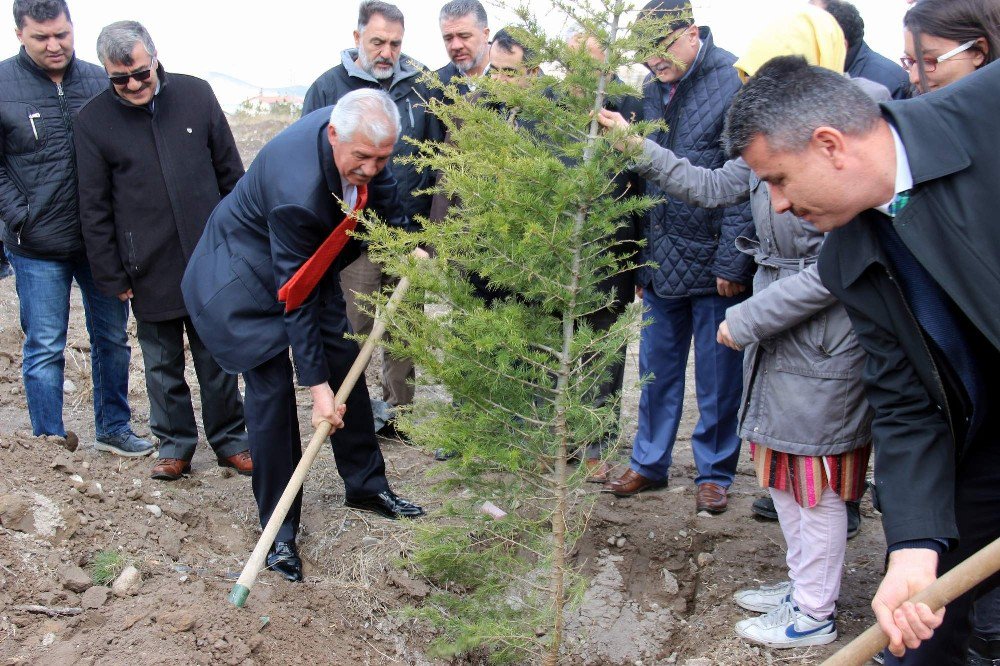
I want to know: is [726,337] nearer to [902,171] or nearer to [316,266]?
[902,171]

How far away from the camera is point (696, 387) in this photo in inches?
178

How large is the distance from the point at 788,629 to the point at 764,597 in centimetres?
31

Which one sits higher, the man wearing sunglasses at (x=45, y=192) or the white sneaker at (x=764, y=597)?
the man wearing sunglasses at (x=45, y=192)

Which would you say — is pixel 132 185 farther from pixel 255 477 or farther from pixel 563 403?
pixel 563 403

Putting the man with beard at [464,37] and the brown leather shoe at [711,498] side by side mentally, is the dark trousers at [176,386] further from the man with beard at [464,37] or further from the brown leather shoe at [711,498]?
the brown leather shoe at [711,498]

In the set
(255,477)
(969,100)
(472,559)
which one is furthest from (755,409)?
(255,477)

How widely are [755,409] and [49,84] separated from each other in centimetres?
418

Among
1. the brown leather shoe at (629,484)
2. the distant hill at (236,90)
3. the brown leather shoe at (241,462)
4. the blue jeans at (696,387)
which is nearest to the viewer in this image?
the blue jeans at (696,387)

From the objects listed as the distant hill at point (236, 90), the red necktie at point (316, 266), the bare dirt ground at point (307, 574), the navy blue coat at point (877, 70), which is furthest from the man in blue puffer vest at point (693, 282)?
the distant hill at point (236, 90)

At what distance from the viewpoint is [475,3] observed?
5.38 m

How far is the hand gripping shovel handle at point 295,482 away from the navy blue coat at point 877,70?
3064 mm

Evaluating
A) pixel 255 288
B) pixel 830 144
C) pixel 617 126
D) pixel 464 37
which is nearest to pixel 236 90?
pixel 464 37

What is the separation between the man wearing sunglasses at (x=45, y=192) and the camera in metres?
4.65

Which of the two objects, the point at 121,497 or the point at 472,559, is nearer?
the point at 472,559
